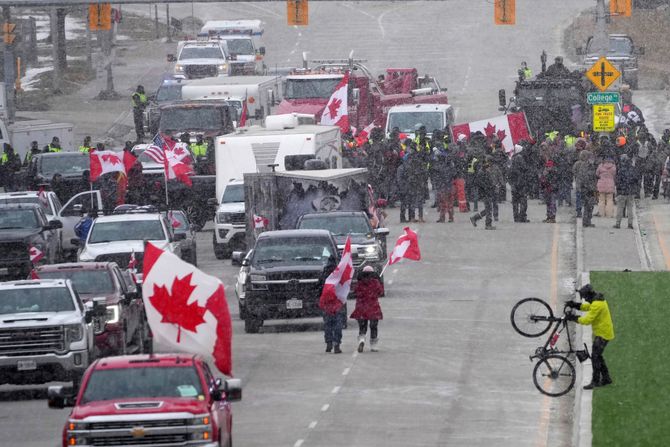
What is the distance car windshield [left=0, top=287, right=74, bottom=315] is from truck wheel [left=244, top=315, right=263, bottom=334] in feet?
17.4

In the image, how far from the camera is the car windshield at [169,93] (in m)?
60.4

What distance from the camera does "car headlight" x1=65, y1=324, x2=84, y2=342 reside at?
24500 mm

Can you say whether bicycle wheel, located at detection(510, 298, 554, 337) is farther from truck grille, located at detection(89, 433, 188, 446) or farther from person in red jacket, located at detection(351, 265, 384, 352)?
truck grille, located at detection(89, 433, 188, 446)

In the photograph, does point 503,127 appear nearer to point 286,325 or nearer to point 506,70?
point 286,325

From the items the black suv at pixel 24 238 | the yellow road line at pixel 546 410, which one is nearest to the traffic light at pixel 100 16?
the black suv at pixel 24 238

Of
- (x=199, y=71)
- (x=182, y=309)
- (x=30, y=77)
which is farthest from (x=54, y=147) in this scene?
(x=30, y=77)

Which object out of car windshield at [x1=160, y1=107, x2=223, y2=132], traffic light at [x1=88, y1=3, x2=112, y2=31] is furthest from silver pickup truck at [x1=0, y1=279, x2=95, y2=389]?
traffic light at [x1=88, y1=3, x2=112, y2=31]

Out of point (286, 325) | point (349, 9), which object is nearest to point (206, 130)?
point (286, 325)

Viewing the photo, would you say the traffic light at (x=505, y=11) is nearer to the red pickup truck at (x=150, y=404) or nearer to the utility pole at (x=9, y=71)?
the utility pole at (x=9, y=71)

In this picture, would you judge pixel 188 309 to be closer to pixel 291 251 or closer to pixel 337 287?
pixel 337 287

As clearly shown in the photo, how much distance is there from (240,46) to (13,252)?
126ft

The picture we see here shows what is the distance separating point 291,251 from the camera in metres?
30.7

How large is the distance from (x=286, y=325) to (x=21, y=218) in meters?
8.10

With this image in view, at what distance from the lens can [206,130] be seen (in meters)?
51.2
